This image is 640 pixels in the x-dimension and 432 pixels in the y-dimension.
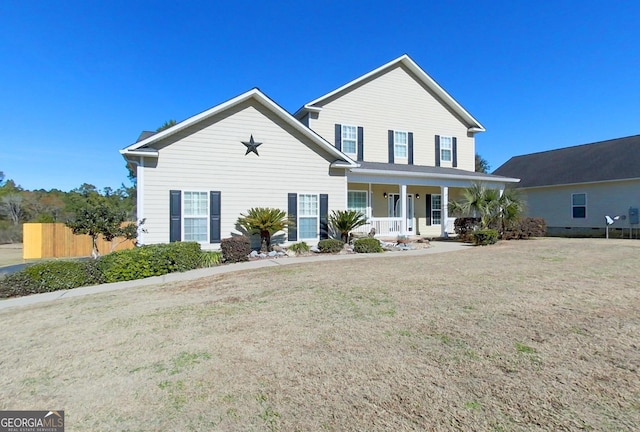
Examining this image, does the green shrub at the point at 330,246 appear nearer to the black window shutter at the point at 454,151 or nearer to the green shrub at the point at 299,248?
the green shrub at the point at 299,248

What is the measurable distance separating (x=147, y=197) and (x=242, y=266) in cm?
437

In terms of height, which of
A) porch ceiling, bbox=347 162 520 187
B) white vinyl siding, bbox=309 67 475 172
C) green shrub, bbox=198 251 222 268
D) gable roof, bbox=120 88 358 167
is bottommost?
green shrub, bbox=198 251 222 268

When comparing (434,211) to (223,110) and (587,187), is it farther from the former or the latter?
(223,110)

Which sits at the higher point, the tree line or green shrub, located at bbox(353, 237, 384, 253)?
the tree line

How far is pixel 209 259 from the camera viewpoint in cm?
1073

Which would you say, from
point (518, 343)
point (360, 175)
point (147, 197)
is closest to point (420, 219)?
point (360, 175)

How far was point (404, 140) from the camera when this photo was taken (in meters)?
19.2

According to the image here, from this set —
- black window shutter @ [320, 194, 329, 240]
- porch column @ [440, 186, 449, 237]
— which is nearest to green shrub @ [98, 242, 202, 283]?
black window shutter @ [320, 194, 329, 240]

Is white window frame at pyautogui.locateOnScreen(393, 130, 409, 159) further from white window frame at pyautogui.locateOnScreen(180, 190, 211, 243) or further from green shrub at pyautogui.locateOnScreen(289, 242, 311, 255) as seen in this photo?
white window frame at pyautogui.locateOnScreen(180, 190, 211, 243)

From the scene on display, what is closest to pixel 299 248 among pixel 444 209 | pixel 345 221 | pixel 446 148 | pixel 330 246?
pixel 330 246

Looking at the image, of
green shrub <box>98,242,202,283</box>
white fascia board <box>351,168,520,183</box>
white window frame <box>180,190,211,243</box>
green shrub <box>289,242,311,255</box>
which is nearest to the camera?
green shrub <box>98,242,202,283</box>

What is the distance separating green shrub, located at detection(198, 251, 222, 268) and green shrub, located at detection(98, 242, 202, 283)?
5.5 inches

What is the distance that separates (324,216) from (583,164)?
2030 centimetres

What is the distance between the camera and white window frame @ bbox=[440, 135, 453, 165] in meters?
20.2
